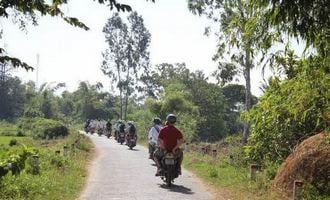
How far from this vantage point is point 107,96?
337ft

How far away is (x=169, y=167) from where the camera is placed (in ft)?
48.7

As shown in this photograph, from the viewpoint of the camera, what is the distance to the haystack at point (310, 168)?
503 inches

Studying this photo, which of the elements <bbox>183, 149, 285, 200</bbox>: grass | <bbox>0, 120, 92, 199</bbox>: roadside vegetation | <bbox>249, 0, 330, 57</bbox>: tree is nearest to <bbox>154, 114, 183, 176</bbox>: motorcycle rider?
<bbox>183, 149, 285, 200</bbox>: grass

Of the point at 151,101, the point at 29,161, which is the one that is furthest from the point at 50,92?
the point at 29,161

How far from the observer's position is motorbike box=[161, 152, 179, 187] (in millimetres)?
14797

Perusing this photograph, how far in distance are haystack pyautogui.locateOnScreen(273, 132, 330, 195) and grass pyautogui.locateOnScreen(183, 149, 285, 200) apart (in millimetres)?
464

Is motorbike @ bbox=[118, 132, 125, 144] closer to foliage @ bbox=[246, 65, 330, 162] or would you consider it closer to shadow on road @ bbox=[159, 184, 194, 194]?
foliage @ bbox=[246, 65, 330, 162]

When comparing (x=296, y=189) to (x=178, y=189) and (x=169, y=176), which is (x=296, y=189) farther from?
(x=169, y=176)

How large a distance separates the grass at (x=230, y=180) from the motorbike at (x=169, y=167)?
1243 millimetres

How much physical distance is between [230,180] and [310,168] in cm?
348

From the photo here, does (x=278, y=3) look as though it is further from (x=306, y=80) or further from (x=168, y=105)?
(x=168, y=105)

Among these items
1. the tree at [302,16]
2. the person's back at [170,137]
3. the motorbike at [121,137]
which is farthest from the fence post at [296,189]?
the motorbike at [121,137]

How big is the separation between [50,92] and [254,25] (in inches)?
3766

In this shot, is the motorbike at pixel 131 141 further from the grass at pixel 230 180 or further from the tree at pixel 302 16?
the tree at pixel 302 16
